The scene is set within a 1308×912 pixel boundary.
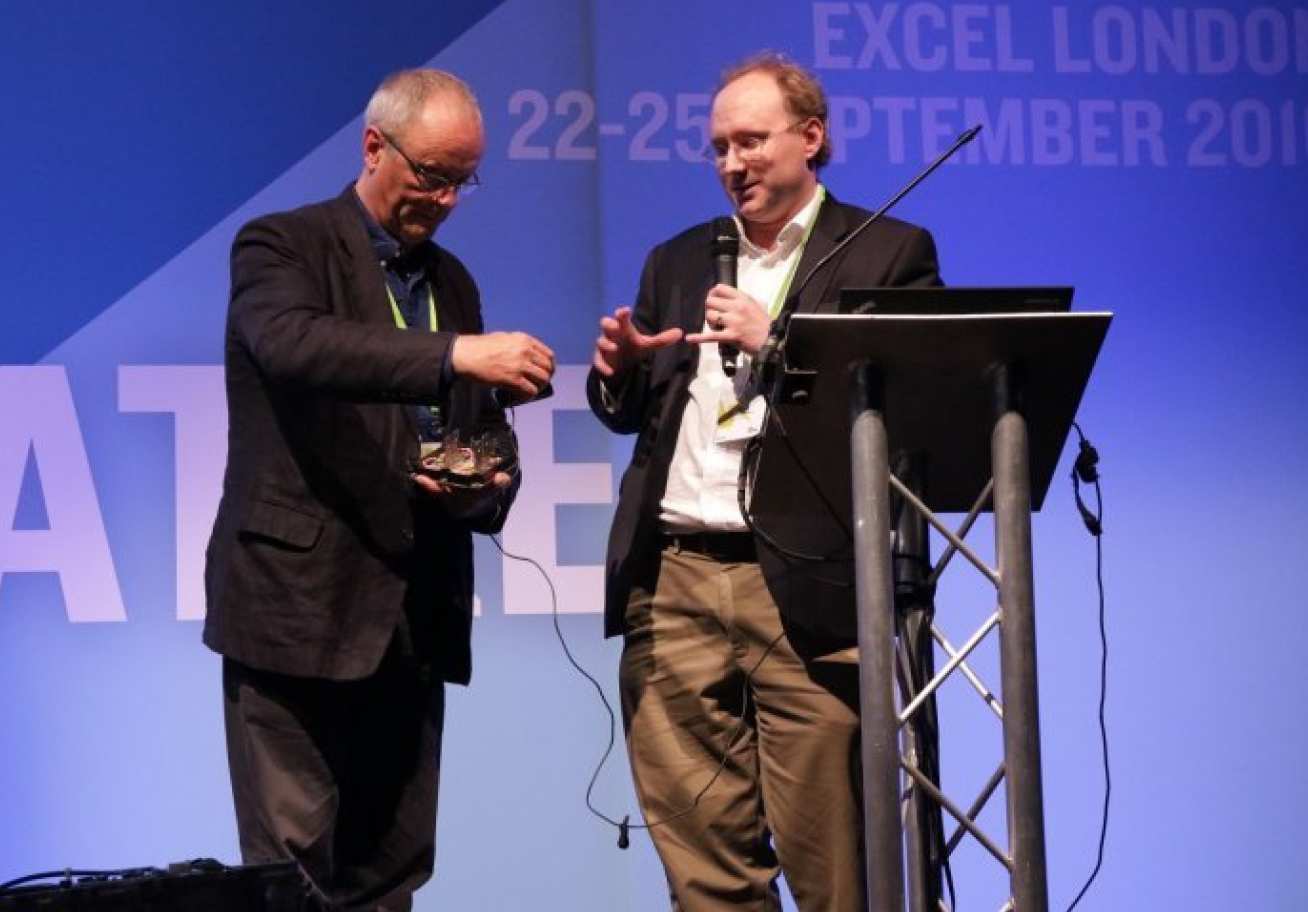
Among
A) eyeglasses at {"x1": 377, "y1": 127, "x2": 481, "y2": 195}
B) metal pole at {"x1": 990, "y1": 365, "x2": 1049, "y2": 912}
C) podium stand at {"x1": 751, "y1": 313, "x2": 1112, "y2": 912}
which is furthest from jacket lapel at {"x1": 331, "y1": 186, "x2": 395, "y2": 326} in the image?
metal pole at {"x1": 990, "y1": 365, "x2": 1049, "y2": 912}

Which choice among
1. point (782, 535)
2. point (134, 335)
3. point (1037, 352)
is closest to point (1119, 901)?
point (782, 535)

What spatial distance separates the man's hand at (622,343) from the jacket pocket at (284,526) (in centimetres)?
57

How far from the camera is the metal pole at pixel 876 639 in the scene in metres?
2.42

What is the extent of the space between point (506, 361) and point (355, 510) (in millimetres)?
388

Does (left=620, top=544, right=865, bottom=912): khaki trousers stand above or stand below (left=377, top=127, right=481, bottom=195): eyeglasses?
below

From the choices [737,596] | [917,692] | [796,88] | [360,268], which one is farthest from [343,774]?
[796,88]

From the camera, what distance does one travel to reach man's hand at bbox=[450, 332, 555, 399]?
265 cm

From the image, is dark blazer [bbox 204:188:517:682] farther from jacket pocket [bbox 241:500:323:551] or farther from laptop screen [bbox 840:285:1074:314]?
laptop screen [bbox 840:285:1074:314]

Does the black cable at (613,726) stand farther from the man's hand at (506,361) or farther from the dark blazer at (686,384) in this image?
the man's hand at (506,361)

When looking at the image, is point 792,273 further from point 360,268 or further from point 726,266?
point 360,268

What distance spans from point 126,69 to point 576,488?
4.68 feet

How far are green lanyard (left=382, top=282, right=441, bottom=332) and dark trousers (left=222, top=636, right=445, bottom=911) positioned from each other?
54 cm

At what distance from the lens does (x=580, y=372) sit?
4.21 meters

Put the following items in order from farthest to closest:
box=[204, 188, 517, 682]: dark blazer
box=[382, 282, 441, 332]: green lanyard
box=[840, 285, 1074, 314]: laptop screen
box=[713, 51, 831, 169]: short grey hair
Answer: box=[713, 51, 831, 169]: short grey hair < box=[382, 282, 441, 332]: green lanyard < box=[204, 188, 517, 682]: dark blazer < box=[840, 285, 1074, 314]: laptop screen
